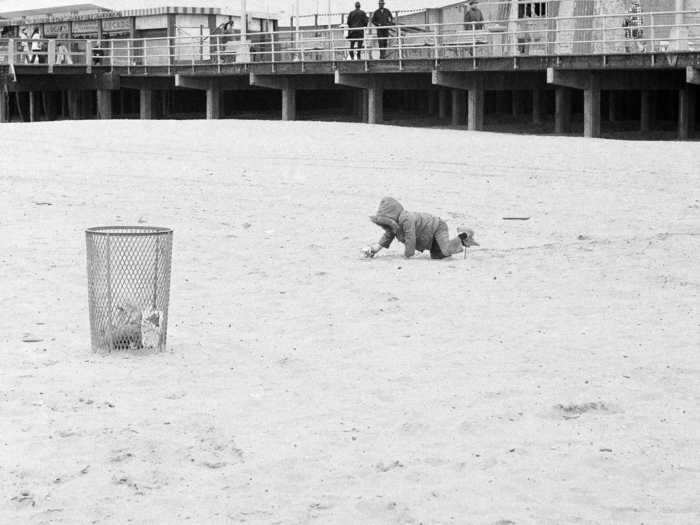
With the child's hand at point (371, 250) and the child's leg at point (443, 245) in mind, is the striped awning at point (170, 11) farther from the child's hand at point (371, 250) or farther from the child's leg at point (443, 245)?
the child's leg at point (443, 245)

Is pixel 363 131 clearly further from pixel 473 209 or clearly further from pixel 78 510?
pixel 78 510

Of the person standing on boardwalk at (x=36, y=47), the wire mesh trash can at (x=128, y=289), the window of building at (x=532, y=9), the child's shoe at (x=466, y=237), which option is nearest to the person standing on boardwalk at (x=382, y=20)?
the window of building at (x=532, y=9)

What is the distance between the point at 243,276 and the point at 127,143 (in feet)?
38.3

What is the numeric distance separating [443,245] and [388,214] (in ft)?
1.70

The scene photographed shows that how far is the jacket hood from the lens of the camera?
1014cm

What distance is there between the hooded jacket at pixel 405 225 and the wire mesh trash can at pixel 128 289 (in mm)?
3182

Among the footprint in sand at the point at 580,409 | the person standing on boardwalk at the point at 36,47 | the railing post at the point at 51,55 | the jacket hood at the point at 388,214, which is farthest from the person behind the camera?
the person standing on boardwalk at the point at 36,47

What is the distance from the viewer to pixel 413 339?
765cm

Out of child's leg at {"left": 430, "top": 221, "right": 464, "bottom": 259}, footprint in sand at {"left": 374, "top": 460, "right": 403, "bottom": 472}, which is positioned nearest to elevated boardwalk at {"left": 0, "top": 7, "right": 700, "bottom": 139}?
child's leg at {"left": 430, "top": 221, "right": 464, "bottom": 259}

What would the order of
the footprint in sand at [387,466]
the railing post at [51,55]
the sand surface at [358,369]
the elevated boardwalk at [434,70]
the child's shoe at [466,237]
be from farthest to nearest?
1. the railing post at [51,55]
2. the elevated boardwalk at [434,70]
3. the child's shoe at [466,237]
4. the footprint in sand at [387,466]
5. the sand surface at [358,369]

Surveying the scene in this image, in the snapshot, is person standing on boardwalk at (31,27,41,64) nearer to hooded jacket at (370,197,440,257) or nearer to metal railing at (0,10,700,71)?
metal railing at (0,10,700,71)

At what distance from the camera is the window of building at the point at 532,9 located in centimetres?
3117

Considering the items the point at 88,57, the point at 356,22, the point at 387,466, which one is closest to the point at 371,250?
the point at 387,466

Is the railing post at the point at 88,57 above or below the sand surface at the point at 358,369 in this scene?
above
